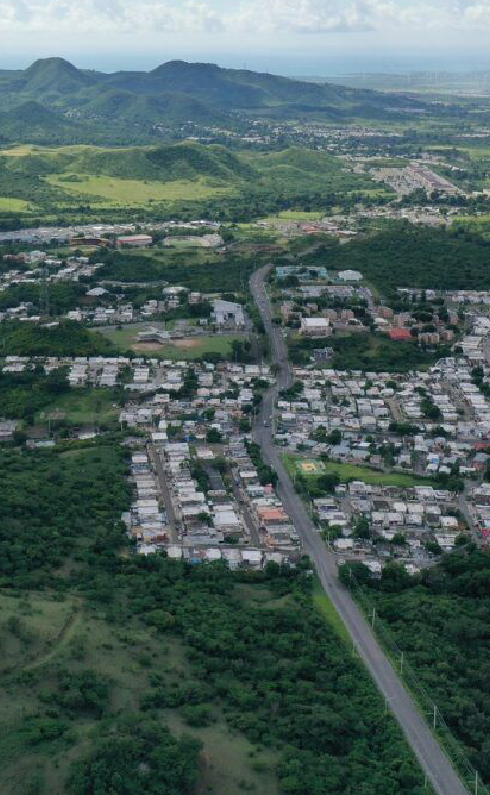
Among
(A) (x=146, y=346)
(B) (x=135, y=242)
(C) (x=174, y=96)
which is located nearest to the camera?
(A) (x=146, y=346)

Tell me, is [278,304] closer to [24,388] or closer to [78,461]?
[24,388]

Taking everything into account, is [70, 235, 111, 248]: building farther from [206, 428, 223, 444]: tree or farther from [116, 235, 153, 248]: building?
[206, 428, 223, 444]: tree

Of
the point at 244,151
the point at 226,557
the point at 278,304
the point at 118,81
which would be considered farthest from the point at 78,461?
the point at 118,81

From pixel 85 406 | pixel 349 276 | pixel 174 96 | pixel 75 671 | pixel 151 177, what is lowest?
pixel 85 406

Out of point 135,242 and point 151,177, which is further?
point 151,177

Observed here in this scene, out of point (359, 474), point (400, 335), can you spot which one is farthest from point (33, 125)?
point (359, 474)

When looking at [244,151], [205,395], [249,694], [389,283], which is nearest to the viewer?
[249,694]

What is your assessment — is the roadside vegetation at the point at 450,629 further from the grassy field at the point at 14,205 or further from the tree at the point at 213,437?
the grassy field at the point at 14,205

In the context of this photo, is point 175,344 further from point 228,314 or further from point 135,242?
point 135,242
